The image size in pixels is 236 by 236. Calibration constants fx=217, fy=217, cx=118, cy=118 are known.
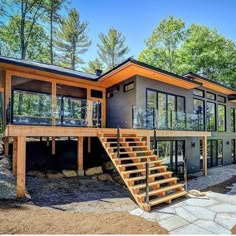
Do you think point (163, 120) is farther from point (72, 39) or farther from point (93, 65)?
point (93, 65)

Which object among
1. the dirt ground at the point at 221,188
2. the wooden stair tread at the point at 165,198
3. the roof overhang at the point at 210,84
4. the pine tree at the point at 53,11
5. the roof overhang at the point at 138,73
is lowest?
the dirt ground at the point at 221,188

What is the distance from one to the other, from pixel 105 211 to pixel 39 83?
661 cm

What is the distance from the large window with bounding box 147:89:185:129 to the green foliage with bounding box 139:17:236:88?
44.0ft

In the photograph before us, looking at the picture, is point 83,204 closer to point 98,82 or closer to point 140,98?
point 140,98

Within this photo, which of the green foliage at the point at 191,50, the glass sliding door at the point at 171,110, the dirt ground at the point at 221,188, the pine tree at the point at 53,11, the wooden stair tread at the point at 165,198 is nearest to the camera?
the wooden stair tread at the point at 165,198

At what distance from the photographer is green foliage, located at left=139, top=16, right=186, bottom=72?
80.0 feet

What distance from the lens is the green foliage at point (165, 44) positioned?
24.4 m

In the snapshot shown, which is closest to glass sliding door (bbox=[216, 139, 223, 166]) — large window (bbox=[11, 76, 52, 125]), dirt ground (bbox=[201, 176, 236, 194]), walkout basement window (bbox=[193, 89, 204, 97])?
walkout basement window (bbox=[193, 89, 204, 97])

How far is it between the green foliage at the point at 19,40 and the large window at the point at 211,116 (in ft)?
53.9

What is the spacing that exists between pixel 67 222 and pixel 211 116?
12.7 metres

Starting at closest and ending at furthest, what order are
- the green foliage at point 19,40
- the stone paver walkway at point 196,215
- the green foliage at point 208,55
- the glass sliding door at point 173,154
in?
the stone paver walkway at point 196,215, the glass sliding door at point 173,154, the green foliage at point 19,40, the green foliage at point 208,55

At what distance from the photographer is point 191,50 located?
2416 cm

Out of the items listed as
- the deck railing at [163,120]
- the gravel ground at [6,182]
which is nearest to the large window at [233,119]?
the deck railing at [163,120]

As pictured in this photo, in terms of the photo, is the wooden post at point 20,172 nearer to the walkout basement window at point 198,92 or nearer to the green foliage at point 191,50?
the walkout basement window at point 198,92
